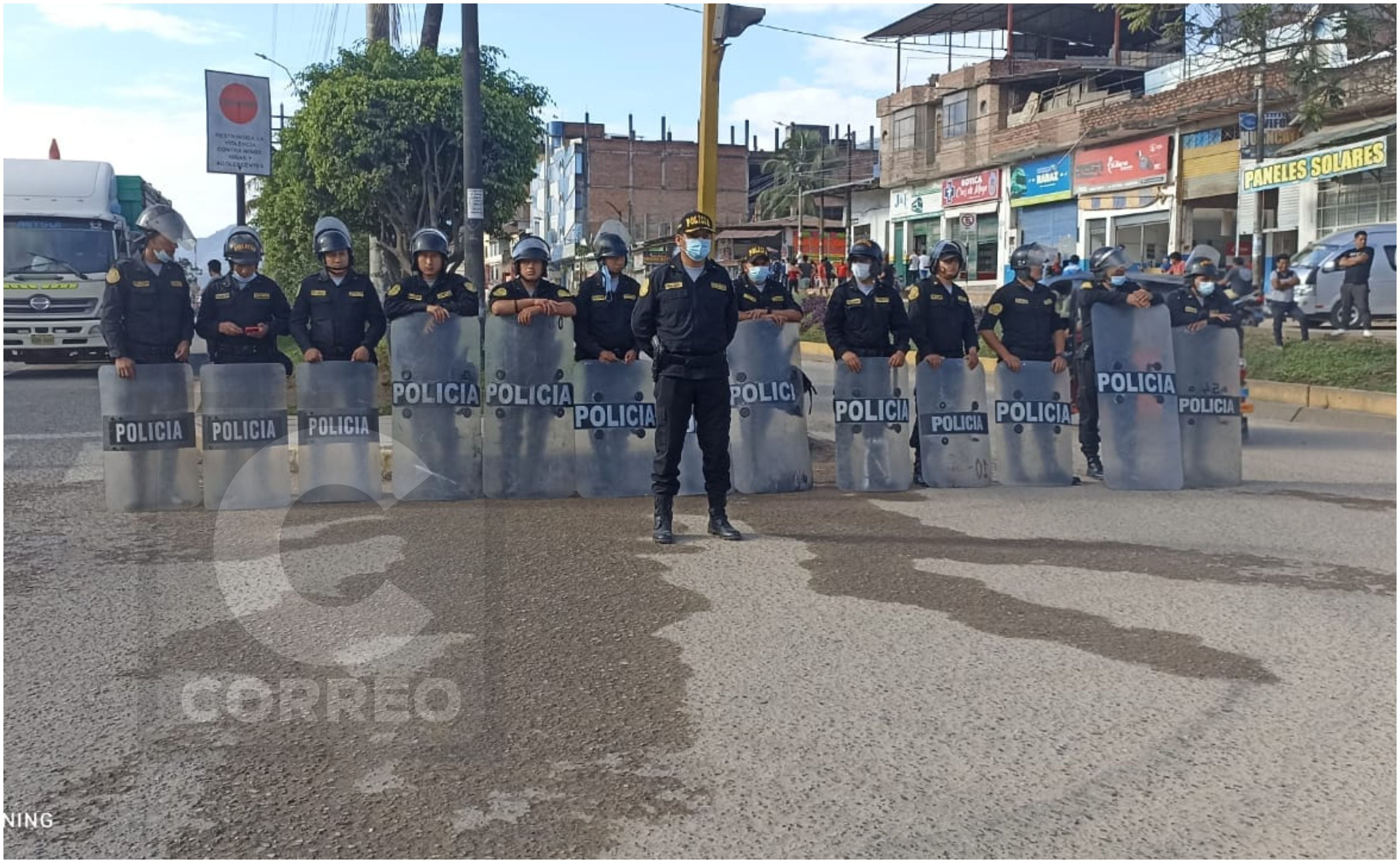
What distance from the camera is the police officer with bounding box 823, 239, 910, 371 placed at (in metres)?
8.81

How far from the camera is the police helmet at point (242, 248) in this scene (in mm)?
8141

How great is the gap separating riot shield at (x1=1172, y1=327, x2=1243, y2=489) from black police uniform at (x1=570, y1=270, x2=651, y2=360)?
4.16 m

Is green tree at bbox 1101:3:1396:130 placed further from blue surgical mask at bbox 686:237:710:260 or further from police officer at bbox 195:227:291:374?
police officer at bbox 195:227:291:374

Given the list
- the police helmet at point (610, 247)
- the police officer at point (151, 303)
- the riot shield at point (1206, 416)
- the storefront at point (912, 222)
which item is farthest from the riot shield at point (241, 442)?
the storefront at point (912, 222)

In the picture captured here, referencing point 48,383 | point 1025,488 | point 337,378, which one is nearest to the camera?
point 337,378

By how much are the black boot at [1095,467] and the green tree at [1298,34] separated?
5.05 m

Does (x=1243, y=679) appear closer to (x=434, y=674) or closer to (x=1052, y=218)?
(x=434, y=674)

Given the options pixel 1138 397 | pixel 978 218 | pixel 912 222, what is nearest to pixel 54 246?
pixel 1138 397

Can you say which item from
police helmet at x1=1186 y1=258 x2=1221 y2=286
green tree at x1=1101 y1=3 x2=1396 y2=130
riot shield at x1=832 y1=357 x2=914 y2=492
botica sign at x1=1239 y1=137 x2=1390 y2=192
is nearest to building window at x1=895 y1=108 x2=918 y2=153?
botica sign at x1=1239 y1=137 x2=1390 y2=192

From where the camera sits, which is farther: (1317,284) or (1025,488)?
(1317,284)

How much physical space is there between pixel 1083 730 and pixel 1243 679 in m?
0.96

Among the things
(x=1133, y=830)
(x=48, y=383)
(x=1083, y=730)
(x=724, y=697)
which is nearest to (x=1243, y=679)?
(x=1083, y=730)

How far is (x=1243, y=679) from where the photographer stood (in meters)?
4.57

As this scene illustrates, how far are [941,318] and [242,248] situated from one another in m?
5.03
